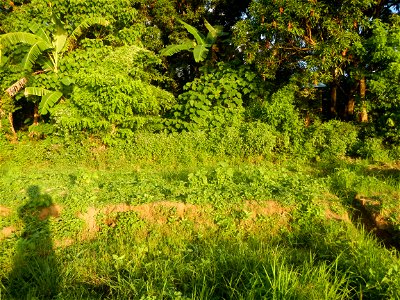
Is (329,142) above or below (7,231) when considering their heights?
above

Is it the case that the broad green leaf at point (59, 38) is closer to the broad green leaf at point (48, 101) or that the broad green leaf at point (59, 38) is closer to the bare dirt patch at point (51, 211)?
the broad green leaf at point (48, 101)

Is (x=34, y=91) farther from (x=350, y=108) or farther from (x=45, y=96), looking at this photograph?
(x=350, y=108)

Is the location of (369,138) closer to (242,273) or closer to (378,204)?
(378,204)

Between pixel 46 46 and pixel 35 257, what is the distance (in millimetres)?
6742

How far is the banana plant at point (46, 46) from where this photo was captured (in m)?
8.54

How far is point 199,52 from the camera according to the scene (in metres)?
10.2

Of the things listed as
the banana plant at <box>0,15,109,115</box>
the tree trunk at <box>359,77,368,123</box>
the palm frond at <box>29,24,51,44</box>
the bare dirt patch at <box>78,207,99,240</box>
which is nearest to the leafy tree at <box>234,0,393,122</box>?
the tree trunk at <box>359,77,368,123</box>

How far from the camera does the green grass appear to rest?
2.98 metres

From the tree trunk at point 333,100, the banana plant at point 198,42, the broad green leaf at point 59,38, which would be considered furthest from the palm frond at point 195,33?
the tree trunk at point 333,100

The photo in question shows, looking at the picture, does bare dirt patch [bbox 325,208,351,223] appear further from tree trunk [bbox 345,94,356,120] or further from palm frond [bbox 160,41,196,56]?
palm frond [bbox 160,41,196,56]

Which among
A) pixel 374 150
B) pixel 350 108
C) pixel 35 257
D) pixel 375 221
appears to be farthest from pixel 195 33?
pixel 35 257

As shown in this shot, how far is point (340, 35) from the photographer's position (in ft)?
24.2

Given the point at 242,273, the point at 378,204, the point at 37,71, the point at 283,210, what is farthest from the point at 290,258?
the point at 37,71

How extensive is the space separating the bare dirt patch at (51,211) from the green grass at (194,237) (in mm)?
16
